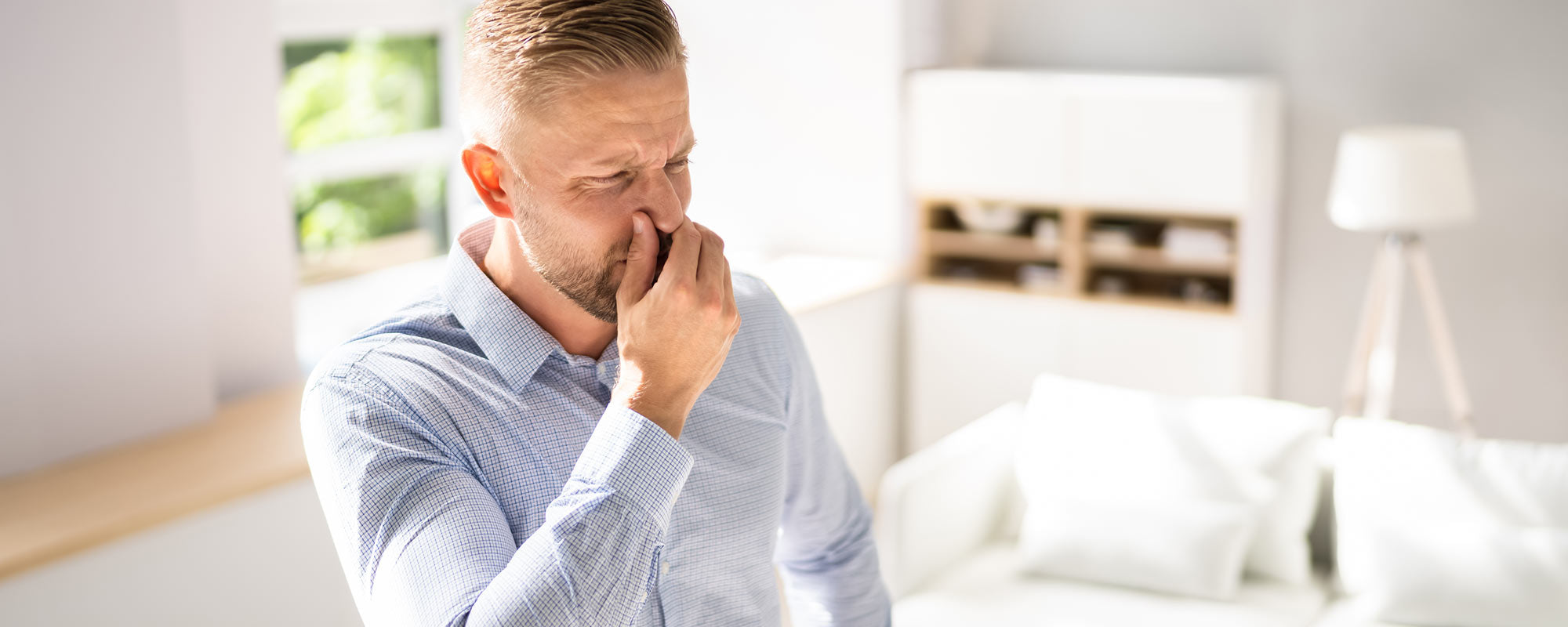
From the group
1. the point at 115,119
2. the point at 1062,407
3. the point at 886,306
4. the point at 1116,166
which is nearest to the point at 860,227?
the point at 886,306

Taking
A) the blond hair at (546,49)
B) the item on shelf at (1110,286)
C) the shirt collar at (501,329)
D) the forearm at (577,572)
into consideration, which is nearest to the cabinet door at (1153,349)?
the item on shelf at (1110,286)

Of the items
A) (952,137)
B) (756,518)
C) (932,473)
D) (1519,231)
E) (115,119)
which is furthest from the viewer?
(952,137)

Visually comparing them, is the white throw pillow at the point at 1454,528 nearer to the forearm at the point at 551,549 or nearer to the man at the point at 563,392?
the man at the point at 563,392

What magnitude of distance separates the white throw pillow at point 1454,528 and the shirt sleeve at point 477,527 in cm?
243

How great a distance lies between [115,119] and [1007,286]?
2966 millimetres

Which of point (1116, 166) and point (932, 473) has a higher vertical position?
point (1116, 166)

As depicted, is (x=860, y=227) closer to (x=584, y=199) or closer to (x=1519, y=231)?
(x=1519, y=231)

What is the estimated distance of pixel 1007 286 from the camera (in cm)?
478

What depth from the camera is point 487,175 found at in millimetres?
1202

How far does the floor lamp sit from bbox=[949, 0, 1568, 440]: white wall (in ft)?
0.80

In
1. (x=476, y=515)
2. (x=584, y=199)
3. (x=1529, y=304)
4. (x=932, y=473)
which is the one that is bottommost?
(x=932, y=473)

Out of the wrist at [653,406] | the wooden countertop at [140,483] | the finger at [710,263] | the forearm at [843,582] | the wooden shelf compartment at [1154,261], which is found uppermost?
the finger at [710,263]

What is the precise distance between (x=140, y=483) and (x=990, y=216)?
2.97 meters

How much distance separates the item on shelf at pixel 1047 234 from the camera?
4.63 meters
